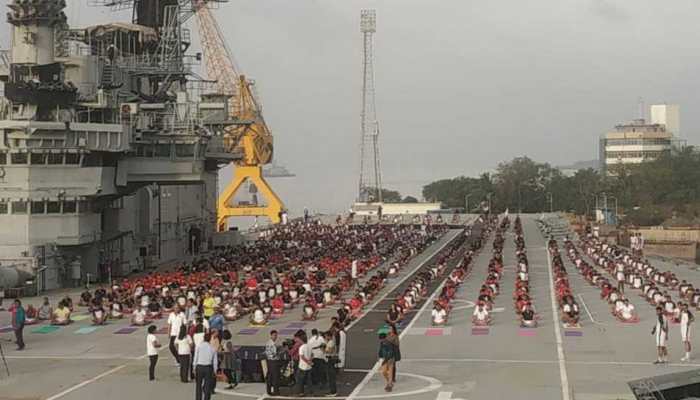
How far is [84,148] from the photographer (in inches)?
1747

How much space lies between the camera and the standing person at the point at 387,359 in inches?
800

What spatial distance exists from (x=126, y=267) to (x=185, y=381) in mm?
31997

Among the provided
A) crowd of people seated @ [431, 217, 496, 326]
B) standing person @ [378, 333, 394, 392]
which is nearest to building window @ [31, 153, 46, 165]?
crowd of people seated @ [431, 217, 496, 326]

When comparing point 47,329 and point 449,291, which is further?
point 449,291

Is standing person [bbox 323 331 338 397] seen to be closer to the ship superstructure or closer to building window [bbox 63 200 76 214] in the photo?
the ship superstructure

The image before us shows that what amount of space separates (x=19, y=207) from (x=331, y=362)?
27.7 metres

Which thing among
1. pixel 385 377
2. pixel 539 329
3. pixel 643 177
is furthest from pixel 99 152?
pixel 643 177

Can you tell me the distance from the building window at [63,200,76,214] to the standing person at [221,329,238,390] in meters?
25.6

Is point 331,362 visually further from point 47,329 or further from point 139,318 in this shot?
point 47,329

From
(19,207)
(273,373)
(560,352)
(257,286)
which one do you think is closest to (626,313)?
(560,352)

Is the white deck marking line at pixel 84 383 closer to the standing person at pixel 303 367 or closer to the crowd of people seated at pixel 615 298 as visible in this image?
the standing person at pixel 303 367

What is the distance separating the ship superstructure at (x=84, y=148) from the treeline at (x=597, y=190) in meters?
68.5

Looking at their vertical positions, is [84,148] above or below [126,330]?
above

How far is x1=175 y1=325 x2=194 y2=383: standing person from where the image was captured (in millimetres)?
21172
